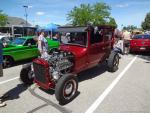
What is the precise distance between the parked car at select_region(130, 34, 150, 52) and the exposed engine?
9222mm

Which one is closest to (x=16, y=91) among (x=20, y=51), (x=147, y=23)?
(x=20, y=51)

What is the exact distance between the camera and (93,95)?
6.07 m

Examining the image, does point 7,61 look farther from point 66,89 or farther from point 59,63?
point 66,89

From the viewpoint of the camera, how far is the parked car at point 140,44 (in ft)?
47.4

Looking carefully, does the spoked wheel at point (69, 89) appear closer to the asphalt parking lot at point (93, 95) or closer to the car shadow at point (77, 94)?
the asphalt parking lot at point (93, 95)

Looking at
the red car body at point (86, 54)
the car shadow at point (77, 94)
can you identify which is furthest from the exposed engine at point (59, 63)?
the car shadow at point (77, 94)

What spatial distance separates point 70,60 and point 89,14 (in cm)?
3947

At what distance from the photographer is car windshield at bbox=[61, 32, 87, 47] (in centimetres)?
727

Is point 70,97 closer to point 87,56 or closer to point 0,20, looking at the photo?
point 87,56

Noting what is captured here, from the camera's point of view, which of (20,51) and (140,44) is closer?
(20,51)

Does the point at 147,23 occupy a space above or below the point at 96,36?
Result: above

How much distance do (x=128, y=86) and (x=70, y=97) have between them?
231 centimetres

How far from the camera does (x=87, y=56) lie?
725cm

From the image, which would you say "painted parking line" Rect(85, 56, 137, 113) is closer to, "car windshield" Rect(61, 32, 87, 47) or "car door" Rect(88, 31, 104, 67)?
"car door" Rect(88, 31, 104, 67)
